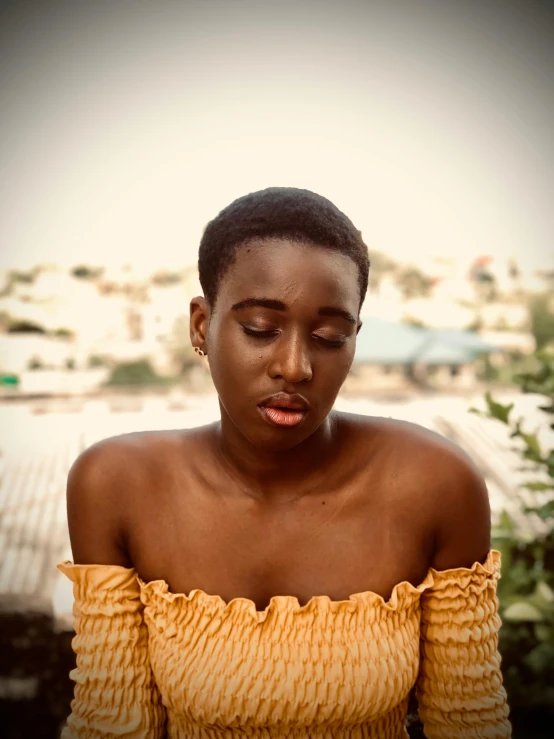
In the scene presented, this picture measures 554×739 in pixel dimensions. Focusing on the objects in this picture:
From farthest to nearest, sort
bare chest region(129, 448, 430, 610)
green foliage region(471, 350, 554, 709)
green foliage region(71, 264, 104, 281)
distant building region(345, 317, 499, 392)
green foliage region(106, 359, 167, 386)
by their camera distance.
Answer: distant building region(345, 317, 499, 392)
green foliage region(106, 359, 167, 386)
green foliage region(71, 264, 104, 281)
green foliage region(471, 350, 554, 709)
bare chest region(129, 448, 430, 610)

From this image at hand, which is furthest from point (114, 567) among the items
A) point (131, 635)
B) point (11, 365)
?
point (11, 365)

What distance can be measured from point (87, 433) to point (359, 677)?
145 inches

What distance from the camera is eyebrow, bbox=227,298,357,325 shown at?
951mm

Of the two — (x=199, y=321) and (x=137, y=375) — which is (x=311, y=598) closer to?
(x=199, y=321)

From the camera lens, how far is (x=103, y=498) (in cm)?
115

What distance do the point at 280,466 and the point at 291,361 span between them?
27cm

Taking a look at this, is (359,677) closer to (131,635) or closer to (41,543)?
(131,635)

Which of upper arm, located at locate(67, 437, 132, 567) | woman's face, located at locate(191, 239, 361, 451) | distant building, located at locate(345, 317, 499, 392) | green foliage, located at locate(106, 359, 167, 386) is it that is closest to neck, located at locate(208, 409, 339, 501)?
woman's face, located at locate(191, 239, 361, 451)

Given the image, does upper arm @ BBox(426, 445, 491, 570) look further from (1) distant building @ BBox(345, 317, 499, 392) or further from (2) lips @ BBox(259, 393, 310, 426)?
(1) distant building @ BBox(345, 317, 499, 392)

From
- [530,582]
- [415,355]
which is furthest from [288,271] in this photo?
[415,355]

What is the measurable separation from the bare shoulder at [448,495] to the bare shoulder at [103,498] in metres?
0.48

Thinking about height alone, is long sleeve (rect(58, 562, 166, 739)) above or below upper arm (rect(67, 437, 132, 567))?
below

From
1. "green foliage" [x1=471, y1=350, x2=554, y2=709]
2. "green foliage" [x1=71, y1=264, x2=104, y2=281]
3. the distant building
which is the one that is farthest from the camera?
the distant building

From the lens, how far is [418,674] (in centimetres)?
117
